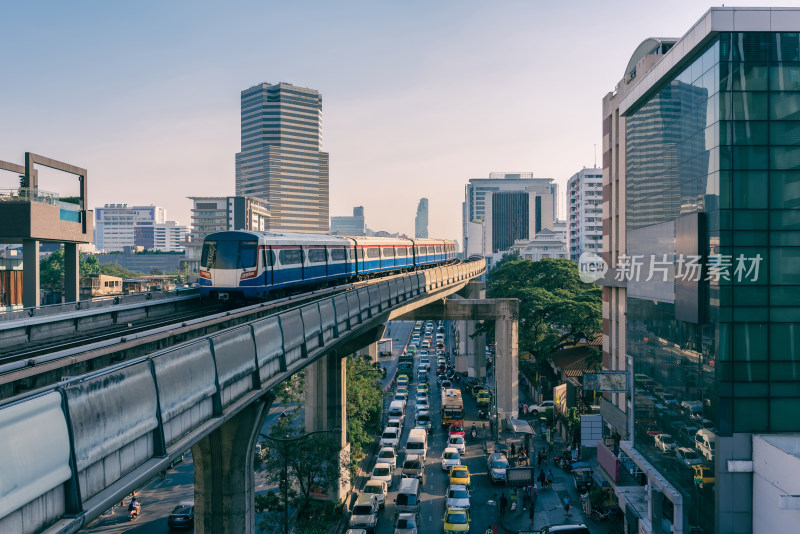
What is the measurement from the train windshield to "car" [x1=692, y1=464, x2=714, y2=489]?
2033 cm

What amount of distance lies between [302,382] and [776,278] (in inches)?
1466

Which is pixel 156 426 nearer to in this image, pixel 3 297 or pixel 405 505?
pixel 405 505

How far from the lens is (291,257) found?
30453 millimetres

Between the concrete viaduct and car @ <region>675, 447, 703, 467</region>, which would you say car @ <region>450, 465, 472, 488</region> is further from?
the concrete viaduct

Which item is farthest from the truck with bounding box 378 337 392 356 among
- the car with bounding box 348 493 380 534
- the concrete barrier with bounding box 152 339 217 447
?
the concrete barrier with bounding box 152 339 217 447

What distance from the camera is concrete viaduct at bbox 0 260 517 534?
6727 millimetres

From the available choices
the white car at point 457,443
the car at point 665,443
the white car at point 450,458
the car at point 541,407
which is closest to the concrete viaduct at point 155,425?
the car at point 665,443

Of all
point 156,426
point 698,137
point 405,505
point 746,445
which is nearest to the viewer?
point 156,426

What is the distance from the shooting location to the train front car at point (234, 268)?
2673 centimetres

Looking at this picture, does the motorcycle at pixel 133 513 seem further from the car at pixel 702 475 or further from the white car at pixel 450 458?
the car at pixel 702 475

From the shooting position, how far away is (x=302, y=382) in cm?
4953

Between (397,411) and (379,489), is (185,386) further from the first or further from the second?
(397,411)

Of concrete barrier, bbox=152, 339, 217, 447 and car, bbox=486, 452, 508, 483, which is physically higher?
concrete barrier, bbox=152, 339, 217, 447

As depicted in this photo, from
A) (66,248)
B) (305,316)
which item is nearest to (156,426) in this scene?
(305,316)
